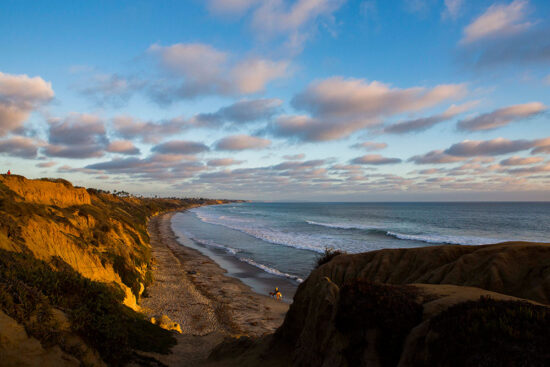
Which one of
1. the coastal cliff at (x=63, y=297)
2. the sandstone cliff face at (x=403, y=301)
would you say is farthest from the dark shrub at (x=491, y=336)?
the coastal cliff at (x=63, y=297)

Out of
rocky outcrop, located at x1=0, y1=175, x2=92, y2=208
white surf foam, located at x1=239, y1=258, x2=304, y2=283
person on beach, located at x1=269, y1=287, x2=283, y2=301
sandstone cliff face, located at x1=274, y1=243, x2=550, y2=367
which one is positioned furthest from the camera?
white surf foam, located at x1=239, y1=258, x2=304, y2=283

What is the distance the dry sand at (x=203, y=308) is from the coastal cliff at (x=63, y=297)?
1.25 metres

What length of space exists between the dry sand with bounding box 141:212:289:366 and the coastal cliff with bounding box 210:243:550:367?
239 centimetres

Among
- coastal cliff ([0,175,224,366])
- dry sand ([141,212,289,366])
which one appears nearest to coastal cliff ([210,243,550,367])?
dry sand ([141,212,289,366])

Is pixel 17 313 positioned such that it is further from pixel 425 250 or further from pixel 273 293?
pixel 273 293

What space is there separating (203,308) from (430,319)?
18301 mm

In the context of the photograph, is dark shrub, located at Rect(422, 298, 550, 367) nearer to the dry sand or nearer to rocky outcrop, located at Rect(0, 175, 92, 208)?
the dry sand

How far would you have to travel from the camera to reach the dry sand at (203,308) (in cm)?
1368

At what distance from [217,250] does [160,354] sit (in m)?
33.5

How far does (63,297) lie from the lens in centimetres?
946

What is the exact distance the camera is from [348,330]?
697cm

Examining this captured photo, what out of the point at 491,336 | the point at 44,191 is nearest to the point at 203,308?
the point at 44,191

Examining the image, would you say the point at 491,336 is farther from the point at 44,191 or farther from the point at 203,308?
the point at 44,191

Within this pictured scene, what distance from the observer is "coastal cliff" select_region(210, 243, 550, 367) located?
15.2 feet
